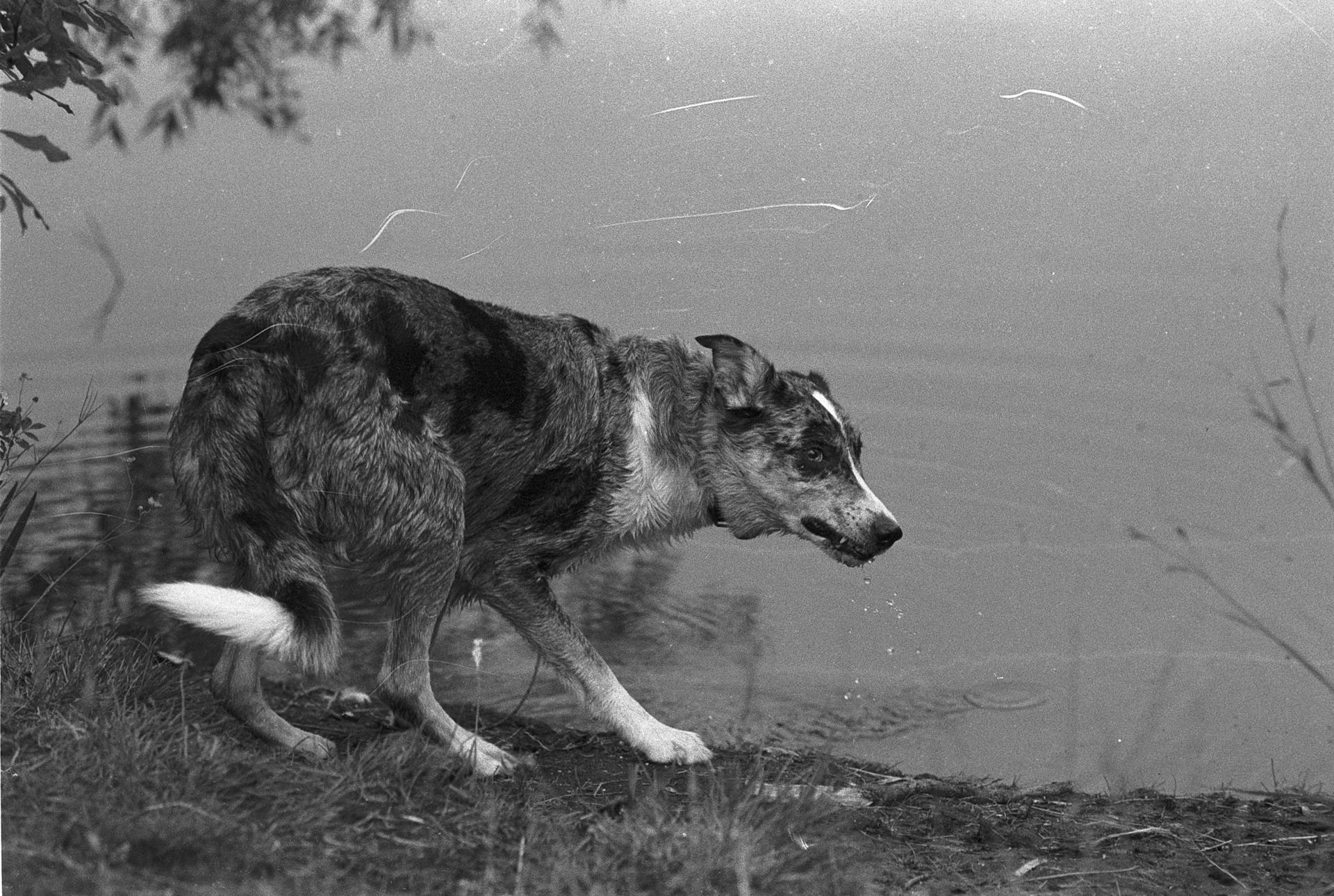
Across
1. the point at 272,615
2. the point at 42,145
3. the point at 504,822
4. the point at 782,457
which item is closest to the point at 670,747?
the point at 782,457

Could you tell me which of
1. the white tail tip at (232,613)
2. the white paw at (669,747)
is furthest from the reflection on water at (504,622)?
the white tail tip at (232,613)

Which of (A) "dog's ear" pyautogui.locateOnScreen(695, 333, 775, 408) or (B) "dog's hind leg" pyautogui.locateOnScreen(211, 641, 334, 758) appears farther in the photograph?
(A) "dog's ear" pyautogui.locateOnScreen(695, 333, 775, 408)

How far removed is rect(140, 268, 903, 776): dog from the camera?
16.2 ft

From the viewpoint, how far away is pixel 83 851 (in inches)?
141

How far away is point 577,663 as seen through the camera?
5.74 metres

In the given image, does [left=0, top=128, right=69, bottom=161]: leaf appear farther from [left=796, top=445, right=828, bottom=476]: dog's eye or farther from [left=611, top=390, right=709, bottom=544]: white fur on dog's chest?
[left=796, top=445, right=828, bottom=476]: dog's eye

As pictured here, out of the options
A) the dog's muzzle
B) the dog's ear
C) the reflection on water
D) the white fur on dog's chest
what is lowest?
the reflection on water

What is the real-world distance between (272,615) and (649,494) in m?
1.86

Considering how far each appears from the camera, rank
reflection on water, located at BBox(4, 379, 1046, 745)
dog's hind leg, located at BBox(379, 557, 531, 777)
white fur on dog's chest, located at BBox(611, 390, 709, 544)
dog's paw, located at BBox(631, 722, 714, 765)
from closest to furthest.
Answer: dog's hind leg, located at BBox(379, 557, 531, 777), dog's paw, located at BBox(631, 722, 714, 765), white fur on dog's chest, located at BBox(611, 390, 709, 544), reflection on water, located at BBox(4, 379, 1046, 745)

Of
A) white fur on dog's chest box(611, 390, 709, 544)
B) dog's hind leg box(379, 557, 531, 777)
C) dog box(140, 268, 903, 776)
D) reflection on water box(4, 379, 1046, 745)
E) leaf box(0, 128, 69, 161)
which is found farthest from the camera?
reflection on water box(4, 379, 1046, 745)

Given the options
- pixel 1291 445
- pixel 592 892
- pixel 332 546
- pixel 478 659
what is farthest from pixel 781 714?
pixel 1291 445

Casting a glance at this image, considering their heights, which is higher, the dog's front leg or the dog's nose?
the dog's nose

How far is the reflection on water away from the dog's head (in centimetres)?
84

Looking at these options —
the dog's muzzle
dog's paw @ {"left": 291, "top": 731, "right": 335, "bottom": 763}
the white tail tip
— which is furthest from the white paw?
the white tail tip
